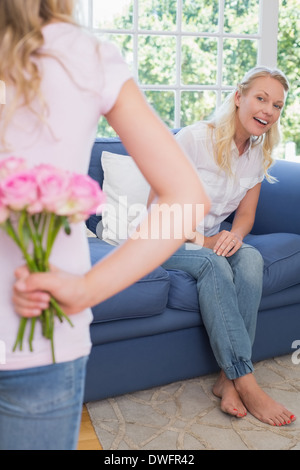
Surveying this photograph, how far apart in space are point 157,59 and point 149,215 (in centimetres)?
310

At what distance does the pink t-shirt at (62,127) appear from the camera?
0.70 meters

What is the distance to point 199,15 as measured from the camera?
373cm

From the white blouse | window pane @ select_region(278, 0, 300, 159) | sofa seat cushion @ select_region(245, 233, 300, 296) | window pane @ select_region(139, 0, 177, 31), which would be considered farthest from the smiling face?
window pane @ select_region(278, 0, 300, 159)

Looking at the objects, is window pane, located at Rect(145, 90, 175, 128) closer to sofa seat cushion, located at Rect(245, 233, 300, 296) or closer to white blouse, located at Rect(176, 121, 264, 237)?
white blouse, located at Rect(176, 121, 264, 237)

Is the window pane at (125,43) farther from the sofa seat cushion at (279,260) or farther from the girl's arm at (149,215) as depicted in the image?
the girl's arm at (149,215)

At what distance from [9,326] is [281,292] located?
6.46 ft

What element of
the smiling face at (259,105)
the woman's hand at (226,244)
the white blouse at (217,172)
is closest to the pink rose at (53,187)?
the woman's hand at (226,244)

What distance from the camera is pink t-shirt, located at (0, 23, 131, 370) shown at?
0.70 metres

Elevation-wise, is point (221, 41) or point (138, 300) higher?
point (221, 41)

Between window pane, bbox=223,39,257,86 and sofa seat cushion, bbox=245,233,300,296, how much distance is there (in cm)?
159

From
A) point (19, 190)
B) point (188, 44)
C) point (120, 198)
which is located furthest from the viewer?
point (188, 44)

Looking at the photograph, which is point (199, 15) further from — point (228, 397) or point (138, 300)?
point (228, 397)

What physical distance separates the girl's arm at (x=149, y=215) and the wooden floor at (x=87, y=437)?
4.36ft

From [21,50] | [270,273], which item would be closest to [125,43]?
[270,273]
